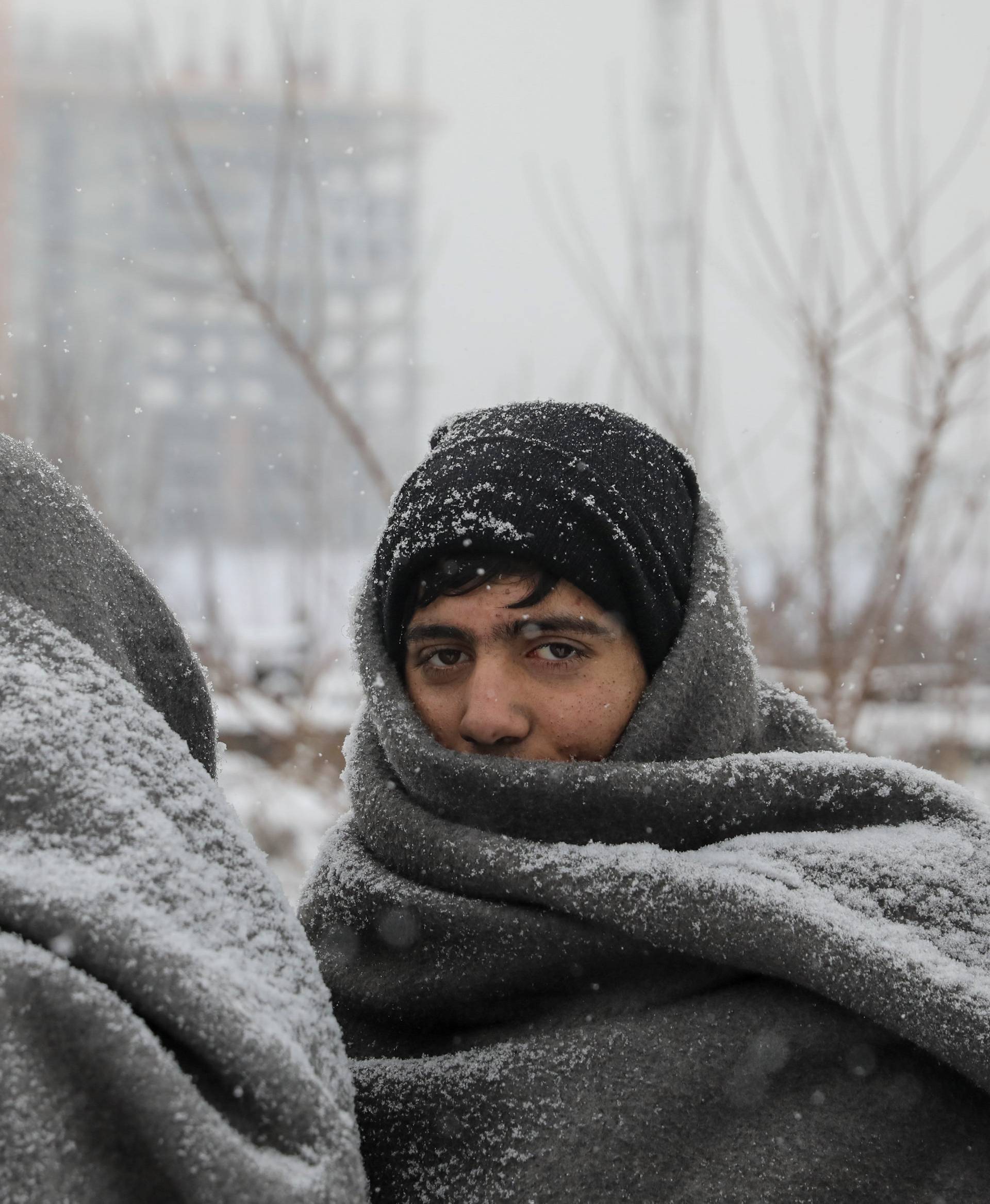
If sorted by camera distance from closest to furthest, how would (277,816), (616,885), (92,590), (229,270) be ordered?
(92,590) < (616,885) < (229,270) < (277,816)

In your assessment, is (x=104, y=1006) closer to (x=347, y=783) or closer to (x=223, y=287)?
(x=347, y=783)

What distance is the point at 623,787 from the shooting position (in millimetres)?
1261

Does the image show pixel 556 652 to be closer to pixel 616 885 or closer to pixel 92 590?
pixel 616 885

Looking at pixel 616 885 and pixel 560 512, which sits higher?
pixel 560 512

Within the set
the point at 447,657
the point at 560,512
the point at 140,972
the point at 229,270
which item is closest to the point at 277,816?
the point at 229,270

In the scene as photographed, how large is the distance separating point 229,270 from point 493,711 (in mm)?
1270

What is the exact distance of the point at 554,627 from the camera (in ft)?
4.52

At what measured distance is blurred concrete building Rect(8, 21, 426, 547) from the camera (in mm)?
2445

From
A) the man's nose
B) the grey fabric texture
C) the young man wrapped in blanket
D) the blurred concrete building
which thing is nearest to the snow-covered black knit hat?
the young man wrapped in blanket

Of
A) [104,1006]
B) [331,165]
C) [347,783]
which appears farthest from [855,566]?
[104,1006]

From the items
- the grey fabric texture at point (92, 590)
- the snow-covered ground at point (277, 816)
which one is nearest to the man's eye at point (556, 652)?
the grey fabric texture at point (92, 590)

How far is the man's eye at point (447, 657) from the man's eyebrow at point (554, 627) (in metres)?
0.08

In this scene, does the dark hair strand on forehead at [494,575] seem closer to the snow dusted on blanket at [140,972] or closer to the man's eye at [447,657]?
the man's eye at [447,657]

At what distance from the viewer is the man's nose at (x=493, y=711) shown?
1351 mm
